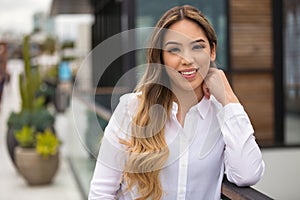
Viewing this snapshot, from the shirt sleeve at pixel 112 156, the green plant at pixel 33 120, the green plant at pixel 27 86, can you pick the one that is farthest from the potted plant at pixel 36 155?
the shirt sleeve at pixel 112 156

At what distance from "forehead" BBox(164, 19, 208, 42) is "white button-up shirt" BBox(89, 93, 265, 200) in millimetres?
208

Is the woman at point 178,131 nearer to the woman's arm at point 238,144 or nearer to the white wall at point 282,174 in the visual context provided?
the woman's arm at point 238,144

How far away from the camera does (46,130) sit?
6.75m

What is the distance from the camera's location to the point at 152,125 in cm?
155

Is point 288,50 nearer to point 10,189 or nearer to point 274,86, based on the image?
point 274,86

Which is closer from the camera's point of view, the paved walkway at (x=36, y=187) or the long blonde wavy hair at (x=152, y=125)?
the long blonde wavy hair at (x=152, y=125)

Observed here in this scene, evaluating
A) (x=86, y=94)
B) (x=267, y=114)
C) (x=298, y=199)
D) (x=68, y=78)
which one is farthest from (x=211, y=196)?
(x=68, y=78)

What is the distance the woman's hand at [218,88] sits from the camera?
1.62 metres

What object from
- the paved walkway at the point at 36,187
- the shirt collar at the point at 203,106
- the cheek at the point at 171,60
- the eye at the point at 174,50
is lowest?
the paved walkway at the point at 36,187

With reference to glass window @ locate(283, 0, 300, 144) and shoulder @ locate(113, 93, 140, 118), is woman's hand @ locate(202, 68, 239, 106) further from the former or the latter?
glass window @ locate(283, 0, 300, 144)

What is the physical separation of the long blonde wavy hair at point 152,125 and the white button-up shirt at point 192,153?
24mm

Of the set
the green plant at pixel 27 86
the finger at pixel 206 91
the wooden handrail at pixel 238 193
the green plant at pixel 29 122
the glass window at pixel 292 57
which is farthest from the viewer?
the glass window at pixel 292 57

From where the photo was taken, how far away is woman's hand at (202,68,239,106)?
1618 millimetres

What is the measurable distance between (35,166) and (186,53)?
16.7 feet
